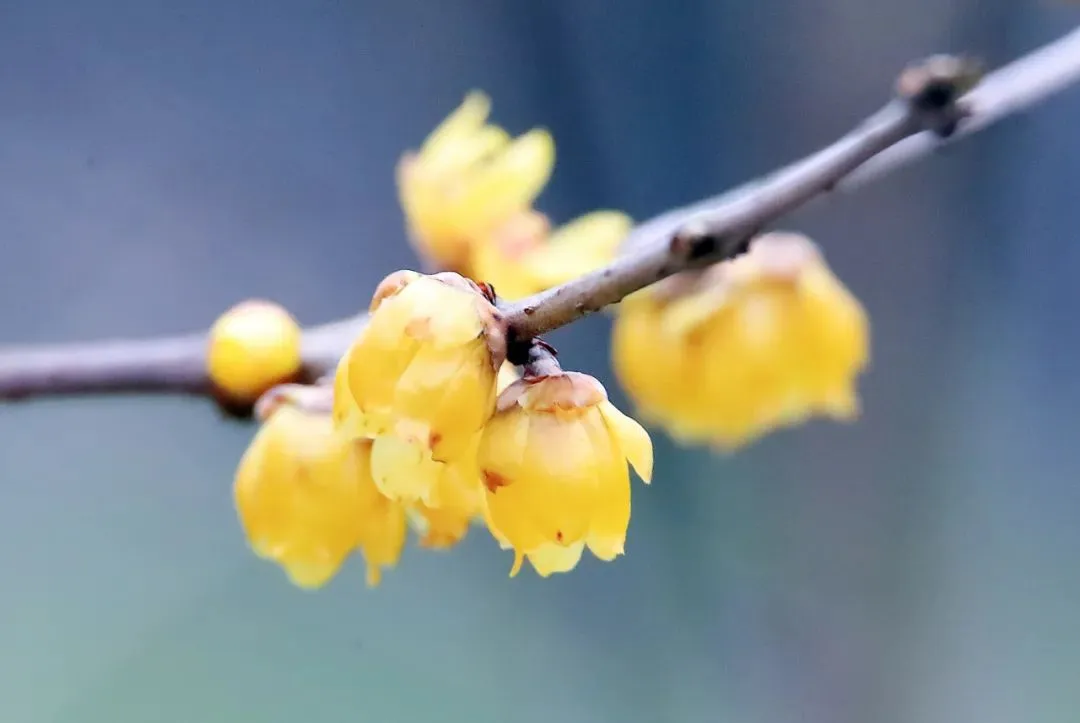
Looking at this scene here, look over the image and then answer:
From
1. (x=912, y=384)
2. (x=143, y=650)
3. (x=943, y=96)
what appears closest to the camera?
(x=943, y=96)

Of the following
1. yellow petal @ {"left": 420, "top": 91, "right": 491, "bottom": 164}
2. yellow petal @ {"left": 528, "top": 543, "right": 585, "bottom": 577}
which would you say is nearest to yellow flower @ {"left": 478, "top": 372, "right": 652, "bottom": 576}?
yellow petal @ {"left": 528, "top": 543, "right": 585, "bottom": 577}

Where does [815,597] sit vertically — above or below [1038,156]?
below

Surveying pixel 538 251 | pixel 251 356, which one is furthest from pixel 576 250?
pixel 251 356

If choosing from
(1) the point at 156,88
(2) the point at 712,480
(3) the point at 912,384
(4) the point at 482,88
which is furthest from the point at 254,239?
(3) the point at 912,384

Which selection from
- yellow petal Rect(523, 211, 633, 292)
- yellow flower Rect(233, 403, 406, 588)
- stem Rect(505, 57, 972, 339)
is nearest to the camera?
stem Rect(505, 57, 972, 339)

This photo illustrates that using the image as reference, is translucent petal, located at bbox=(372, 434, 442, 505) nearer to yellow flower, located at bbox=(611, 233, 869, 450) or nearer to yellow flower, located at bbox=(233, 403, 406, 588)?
yellow flower, located at bbox=(233, 403, 406, 588)

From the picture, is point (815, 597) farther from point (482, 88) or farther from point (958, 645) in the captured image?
point (482, 88)
